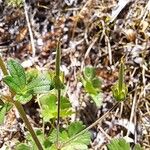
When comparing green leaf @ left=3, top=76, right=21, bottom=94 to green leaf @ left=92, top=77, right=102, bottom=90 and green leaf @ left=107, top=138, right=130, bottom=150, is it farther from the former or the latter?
green leaf @ left=92, top=77, right=102, bottom=90

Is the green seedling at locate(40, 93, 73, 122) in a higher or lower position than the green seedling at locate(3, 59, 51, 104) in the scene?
lower

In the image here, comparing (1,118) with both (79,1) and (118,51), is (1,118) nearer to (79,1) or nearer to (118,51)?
(118,51)

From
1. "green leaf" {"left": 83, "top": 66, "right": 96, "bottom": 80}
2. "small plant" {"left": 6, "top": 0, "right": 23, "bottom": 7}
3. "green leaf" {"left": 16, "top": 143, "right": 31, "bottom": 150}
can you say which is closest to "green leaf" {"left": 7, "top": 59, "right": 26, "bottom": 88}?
"green leaf" {"left": 16, "top": 143, "right": 31, "bottom": 150}

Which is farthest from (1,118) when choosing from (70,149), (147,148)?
(147,148)

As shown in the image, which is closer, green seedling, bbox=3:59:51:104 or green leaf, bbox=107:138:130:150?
green seedling, bbox=3:59:51:104

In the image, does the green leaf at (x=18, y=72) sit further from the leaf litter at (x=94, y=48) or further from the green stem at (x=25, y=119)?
the leaf litter at (x=94, y=48)
